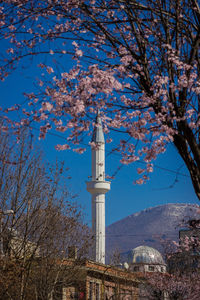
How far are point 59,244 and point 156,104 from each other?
53.2ft

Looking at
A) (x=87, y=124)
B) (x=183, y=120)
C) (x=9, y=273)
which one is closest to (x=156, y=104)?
(x=183, y=120)

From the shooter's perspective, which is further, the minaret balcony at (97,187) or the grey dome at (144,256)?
the grey dome at (144,256)

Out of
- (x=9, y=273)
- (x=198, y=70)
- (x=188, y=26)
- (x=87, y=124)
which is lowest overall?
(x=9, y=273)

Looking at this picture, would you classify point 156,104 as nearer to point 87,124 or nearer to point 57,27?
point 87,124

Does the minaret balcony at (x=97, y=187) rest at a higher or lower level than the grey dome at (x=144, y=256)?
A: higher

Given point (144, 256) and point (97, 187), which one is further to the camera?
point (144, 256)

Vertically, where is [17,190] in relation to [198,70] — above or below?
above

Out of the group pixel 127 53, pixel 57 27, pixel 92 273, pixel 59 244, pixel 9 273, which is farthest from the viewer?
pixel 92 273

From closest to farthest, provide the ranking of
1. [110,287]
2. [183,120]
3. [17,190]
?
[183,120]
[17,190]
[110,287]

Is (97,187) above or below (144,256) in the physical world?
above

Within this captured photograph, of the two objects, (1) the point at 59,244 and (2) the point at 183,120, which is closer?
(2) the point at 183,120

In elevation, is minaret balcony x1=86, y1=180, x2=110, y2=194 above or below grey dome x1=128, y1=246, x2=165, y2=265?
above

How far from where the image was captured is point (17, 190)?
1973 centimetres

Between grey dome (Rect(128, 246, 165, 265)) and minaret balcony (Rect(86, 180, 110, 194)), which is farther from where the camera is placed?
grey dome (Rect(128, 246, 165, 265))
